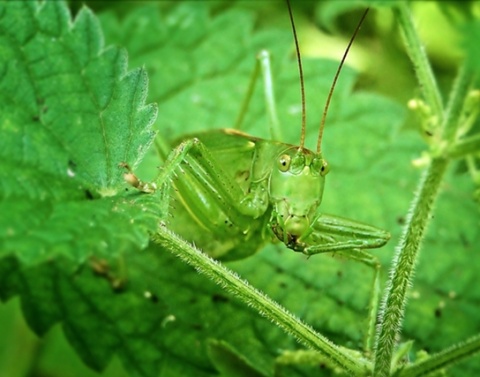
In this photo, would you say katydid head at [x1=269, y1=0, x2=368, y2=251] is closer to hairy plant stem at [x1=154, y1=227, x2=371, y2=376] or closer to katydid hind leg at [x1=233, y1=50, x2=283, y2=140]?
hairy plant stem at [x1=154, y1=227, x2=371, y2=376]

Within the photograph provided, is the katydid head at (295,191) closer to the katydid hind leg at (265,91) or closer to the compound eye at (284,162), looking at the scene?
the compound eye at (284,162)

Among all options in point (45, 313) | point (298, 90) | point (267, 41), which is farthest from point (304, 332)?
point (267, 41)

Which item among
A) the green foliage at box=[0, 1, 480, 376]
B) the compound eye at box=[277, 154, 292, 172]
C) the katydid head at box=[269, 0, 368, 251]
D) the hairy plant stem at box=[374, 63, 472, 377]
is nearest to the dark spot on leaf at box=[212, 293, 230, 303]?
the green foliage at box=[0, 1, 480, 376]

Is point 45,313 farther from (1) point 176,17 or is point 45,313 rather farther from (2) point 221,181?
(1) point 176,17

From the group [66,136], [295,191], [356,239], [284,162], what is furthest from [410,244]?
[66,136]

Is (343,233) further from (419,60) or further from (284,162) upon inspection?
(419,60)

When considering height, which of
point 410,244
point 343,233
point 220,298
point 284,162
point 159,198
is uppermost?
point 159,198
